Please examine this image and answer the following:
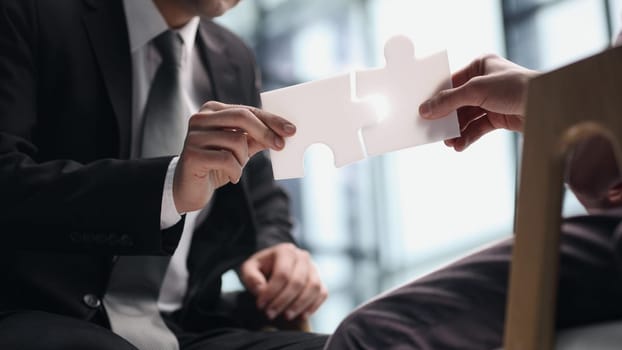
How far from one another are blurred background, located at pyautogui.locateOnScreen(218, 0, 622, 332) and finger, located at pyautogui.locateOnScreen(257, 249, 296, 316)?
357 cm

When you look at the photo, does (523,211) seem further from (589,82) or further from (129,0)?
(129,0)

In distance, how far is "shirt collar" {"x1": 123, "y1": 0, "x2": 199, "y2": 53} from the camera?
6.36 ft

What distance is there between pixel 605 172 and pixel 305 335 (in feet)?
2.58

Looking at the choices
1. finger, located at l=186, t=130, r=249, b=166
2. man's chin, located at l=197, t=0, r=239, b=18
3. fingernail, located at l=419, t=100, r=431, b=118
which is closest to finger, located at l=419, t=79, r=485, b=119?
fingernail, located at l=419, t=100, r=431, b=118

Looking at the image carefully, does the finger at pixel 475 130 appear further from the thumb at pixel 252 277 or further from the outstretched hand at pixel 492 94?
the thumb at pixel 252 277

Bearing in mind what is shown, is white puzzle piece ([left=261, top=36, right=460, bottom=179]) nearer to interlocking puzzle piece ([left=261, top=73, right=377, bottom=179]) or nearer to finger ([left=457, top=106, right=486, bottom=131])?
interlocking puzzle piece ([left=261, top=73, right=377, bottom=179])

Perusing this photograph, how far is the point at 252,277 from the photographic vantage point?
1941mm

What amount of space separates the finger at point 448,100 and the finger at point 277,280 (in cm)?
68

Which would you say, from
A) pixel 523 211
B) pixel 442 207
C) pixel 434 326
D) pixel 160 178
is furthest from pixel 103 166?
pixel 442 207

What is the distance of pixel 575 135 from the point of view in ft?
2.90

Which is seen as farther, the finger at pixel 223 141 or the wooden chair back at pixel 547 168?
the finger at pixel 223 141

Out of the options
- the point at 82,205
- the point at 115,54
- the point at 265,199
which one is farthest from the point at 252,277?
the point at 115,54

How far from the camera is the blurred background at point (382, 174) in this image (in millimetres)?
5652

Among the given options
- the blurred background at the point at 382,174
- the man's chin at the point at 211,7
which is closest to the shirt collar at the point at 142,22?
the man's chin at the point at 211,7
